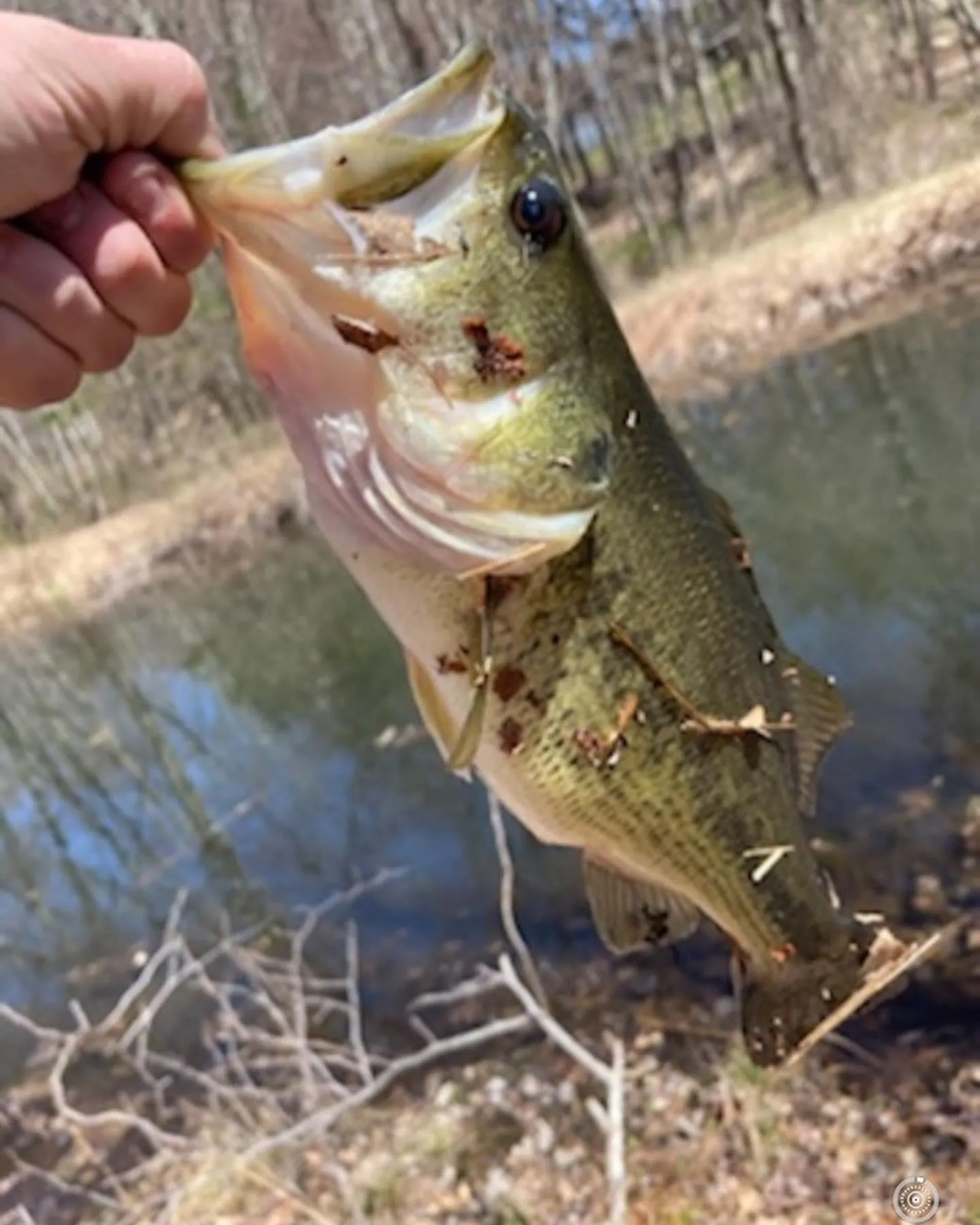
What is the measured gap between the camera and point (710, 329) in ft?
57.5

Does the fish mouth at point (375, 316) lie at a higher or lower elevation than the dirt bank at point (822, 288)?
higher

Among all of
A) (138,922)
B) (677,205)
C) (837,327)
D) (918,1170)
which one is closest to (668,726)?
(918,1170)

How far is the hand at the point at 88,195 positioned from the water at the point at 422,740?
4312 mm

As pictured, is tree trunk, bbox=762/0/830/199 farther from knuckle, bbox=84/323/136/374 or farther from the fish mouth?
the fish mouth

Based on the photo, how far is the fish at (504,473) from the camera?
1.79 m

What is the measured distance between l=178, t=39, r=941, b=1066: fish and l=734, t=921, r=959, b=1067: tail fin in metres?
0.22

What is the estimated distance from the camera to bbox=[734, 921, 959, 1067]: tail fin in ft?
7.68

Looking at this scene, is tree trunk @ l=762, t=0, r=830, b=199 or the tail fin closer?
the tail fin

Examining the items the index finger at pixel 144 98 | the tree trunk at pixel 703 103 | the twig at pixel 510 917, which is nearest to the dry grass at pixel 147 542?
the tree trunk at pixel 703 103

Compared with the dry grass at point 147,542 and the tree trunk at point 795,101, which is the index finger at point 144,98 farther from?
the tree trunk at point 795,101

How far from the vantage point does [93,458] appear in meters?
23.6

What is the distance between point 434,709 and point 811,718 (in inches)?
29.4

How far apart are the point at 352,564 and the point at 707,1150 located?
324 centimetres

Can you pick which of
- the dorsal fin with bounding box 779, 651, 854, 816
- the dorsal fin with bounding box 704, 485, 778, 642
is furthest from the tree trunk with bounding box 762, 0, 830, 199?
the dorsal fin with bounding box 704, 485, 778, 642
